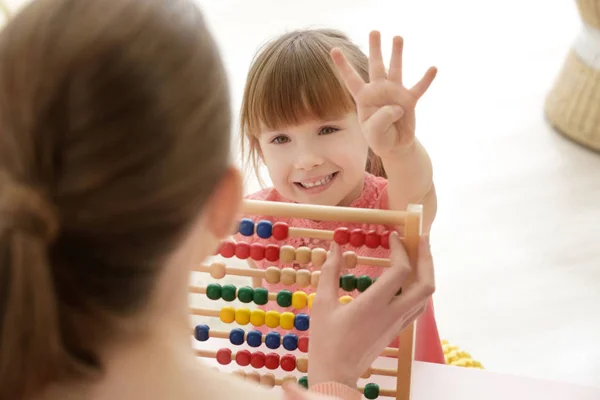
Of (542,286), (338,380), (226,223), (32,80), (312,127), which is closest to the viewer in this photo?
(32,80)

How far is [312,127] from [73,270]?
72cm

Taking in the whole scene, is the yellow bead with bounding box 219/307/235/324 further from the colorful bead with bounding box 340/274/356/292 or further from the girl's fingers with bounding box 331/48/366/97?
the girl's fingers with bounding box 331/48/366/97

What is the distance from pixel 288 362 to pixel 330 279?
24 cm

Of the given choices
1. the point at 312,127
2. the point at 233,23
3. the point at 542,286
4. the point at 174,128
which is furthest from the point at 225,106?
the point at 233,23

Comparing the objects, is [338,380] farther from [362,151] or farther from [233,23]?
[233,23]

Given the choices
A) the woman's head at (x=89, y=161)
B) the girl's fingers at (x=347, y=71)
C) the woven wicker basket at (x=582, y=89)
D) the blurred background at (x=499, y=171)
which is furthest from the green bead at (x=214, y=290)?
the woven wicker basket at (x=582, y=89)

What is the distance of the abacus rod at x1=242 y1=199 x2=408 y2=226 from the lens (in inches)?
35.1

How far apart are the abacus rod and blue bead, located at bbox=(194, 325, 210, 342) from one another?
21cm

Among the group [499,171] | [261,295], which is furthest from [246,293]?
[499,171]

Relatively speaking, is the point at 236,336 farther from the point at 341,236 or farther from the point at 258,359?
the point at 341,236

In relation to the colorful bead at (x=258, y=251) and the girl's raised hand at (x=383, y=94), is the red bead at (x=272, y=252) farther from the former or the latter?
the girl's raised hand at (x=383, y=94)

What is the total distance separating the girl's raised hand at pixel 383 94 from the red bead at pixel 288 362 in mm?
310

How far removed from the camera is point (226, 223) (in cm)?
62

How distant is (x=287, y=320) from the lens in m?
1.03
